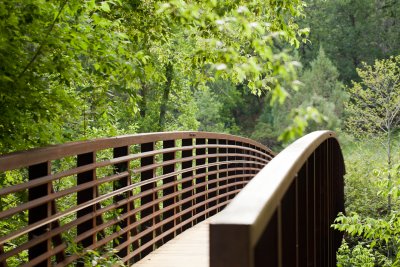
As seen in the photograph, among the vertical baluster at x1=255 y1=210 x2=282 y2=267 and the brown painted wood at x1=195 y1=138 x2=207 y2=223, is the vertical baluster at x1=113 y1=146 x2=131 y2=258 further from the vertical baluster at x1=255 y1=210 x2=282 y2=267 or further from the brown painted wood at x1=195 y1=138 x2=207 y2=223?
the vertical baluster at x1=255 y1=210 x2=282 y2=267

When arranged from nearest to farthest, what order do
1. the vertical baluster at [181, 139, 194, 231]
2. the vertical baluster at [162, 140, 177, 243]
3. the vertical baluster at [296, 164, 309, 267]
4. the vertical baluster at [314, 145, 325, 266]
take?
the vertical baluster at [296, 164, 309, 267], the vertical baluster at [314, 145, 325, 266], the vertical baluster at [162, 140, 177, 243], the vertical baluster at [181, 139, 194, 231]

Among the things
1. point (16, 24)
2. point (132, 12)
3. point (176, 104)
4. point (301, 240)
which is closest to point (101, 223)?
point (16, 24)

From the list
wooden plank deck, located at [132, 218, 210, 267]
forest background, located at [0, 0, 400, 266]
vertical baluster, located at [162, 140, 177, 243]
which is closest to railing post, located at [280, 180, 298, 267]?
forest background, located at [0, 0, 400, 266]

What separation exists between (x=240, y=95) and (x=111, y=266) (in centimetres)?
5755

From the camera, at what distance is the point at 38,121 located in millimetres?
5750

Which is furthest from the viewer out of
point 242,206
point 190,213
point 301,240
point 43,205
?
point 190,213

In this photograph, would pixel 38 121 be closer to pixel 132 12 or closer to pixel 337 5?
pixel 132 12

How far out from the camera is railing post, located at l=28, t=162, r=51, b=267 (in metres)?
4.30

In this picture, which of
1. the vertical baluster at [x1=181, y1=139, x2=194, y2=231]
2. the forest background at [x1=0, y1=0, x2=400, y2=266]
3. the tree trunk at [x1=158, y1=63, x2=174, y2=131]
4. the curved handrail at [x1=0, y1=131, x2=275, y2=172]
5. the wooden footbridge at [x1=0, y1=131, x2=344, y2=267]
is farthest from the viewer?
the tree trunk at [x1=158, y1=63, x2=174, y2=131]

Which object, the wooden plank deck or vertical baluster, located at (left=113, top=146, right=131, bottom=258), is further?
the wooden plank deck

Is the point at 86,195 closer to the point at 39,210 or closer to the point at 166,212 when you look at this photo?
the point at 39,210

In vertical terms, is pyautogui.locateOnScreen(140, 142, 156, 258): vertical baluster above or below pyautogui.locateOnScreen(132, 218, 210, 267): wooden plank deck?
above

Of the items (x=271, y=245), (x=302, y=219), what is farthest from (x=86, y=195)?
(x=271, y=245)

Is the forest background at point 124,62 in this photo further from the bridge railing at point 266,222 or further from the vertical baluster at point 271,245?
the vertical baluster at point 271,245
